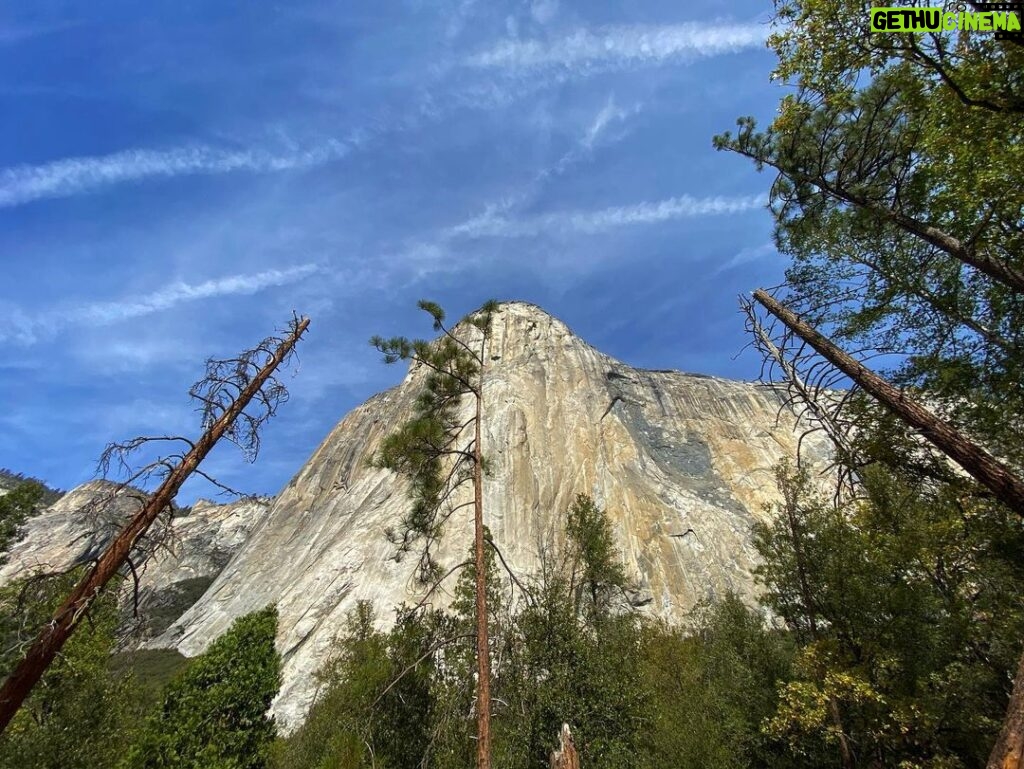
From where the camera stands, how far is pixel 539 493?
5366 cm

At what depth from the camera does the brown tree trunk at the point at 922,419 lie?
16.8ft

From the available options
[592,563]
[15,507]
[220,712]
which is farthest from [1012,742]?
[592,563]

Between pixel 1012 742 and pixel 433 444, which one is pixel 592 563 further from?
pixel 1012 742

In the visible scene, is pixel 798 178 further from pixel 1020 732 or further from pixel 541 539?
pixel 541 539

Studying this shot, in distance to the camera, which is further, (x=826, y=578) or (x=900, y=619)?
(x=826, y=578)

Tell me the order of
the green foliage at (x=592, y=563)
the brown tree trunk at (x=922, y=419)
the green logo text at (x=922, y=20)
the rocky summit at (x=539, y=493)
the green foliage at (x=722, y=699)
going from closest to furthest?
1. the brown tree trunk at (x=922, y=419)
2. the green logo text at (x=922, y=20)
3. the green foliage at (x=722, y=699)
4. the green foliage at (x=592, y=563)
5. the rocky summit at (x=539, y=493)

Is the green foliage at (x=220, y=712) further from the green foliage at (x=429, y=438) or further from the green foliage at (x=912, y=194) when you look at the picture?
the green foliage at (x=912, y=194)

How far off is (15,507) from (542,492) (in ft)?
149

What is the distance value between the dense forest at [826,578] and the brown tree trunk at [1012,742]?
212cm

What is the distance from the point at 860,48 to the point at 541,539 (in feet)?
155

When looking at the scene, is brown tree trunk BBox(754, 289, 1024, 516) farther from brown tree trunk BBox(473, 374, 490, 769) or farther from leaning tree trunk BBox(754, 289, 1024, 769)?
brown tree trunk BBox(473, 374, 490, 769)

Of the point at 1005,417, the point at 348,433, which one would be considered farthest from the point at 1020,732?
the point at 348,433

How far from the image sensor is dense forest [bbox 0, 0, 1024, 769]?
6531 mm

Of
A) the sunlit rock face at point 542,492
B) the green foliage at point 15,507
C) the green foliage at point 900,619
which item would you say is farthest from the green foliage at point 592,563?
the green foliage at point 15,507
